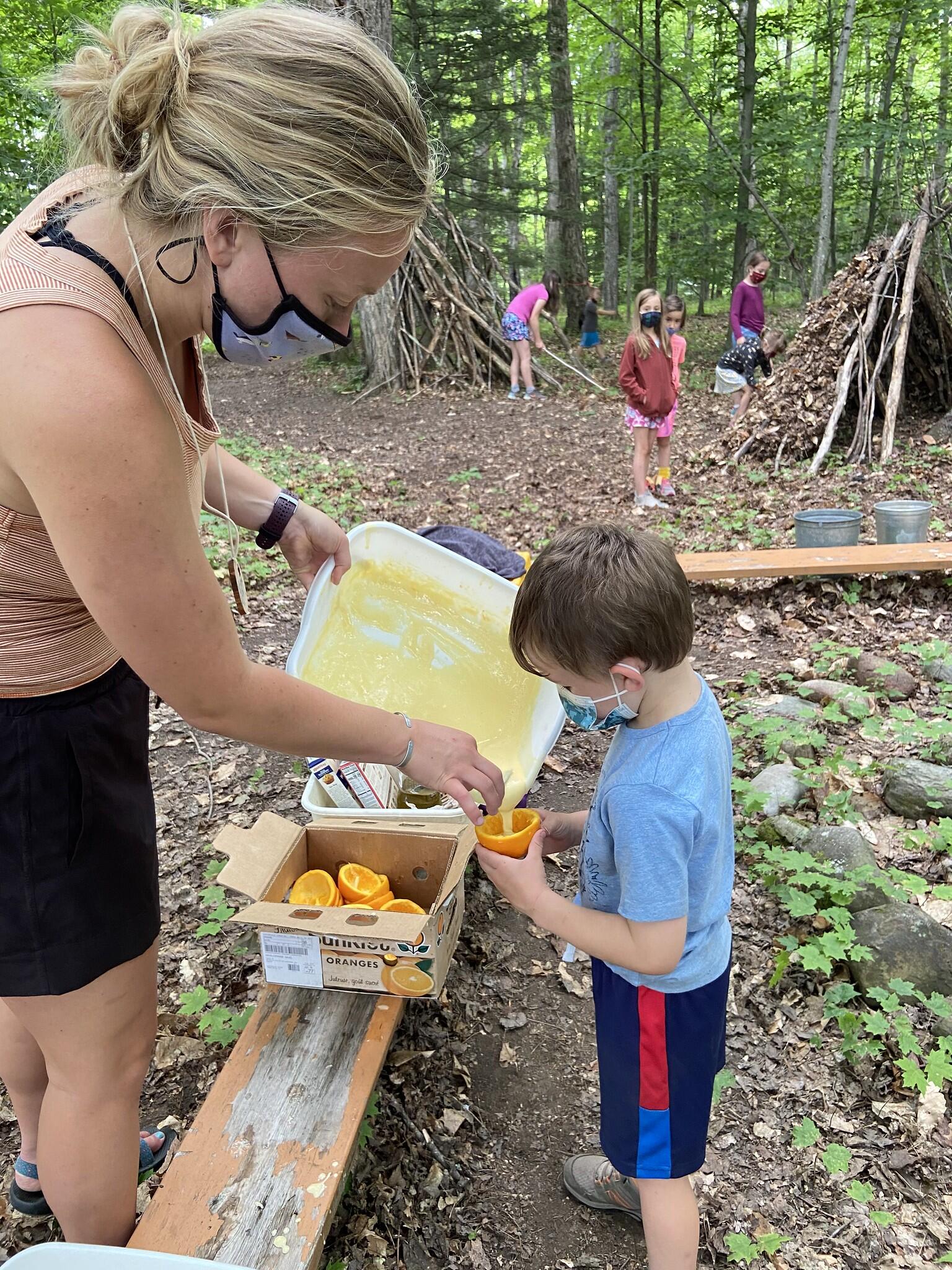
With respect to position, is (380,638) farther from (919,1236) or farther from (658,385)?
Answer: (658,385)

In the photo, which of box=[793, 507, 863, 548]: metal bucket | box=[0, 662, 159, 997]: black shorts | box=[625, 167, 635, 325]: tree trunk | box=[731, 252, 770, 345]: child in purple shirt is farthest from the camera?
box=[625, 167, 635, 325]: tree trunk

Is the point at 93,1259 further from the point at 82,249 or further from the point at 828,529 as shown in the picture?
the point at 828,529

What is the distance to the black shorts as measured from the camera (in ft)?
4.34

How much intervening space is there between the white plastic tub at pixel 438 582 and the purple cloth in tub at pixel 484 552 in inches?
36.3

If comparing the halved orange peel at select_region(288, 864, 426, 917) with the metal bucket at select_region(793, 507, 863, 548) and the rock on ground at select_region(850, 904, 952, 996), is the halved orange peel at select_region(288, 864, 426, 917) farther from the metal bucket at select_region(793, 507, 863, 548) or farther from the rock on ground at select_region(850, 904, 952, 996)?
the metal bucket at select_region(793, 507, 863, 548)

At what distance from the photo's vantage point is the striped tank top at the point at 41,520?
1063 millimetres

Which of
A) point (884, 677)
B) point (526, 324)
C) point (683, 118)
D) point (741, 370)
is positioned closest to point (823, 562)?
point (884, 677)

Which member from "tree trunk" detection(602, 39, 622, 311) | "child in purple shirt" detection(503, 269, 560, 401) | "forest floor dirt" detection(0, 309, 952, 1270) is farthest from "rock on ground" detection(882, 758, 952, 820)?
"tree trunk" detection(602, 39, 622, 311)

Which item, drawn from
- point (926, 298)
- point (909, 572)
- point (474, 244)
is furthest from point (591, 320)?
point (909, 572)

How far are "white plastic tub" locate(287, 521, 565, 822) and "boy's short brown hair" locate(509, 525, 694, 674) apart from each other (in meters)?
0.64

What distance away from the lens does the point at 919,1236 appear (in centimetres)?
188

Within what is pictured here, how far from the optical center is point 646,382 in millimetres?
6699

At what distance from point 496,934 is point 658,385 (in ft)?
16.8

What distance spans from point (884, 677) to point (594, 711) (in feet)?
9.87
